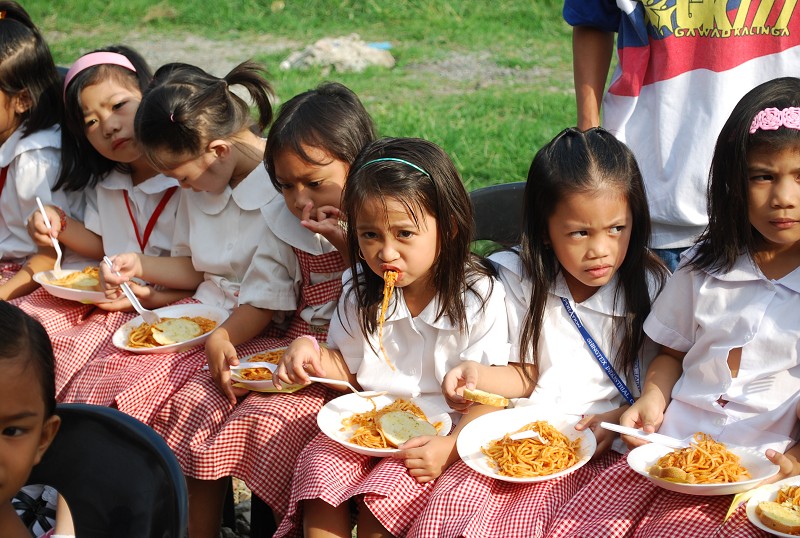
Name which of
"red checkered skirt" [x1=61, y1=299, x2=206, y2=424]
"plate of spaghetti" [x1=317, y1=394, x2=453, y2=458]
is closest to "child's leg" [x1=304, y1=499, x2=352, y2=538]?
"plate of spaghetti" [x1=317, y1=394, x2=453, y2=458]

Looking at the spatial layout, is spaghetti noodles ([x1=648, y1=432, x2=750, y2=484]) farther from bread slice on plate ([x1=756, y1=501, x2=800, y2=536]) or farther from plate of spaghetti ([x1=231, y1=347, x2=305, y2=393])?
plate of spaghetti ([x1=231, y1=347, x2=305, y2=393])

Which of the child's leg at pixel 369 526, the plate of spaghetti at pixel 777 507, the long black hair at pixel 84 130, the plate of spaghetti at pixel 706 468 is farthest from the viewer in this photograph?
the long black hair at pixel 84 130

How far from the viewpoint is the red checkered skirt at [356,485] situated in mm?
2465

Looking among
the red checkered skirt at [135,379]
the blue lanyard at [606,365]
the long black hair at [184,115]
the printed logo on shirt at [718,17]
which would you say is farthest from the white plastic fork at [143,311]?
the printed logo on shirt at [718,17]

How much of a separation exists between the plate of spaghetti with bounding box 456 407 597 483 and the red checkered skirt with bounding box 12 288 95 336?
71.7 inches

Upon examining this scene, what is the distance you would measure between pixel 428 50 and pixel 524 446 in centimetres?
771

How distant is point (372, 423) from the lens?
Result: 2680 mm

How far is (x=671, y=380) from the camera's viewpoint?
259cm

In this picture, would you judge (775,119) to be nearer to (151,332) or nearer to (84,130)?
(151,332)

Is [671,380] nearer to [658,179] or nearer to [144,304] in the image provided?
[658,179]

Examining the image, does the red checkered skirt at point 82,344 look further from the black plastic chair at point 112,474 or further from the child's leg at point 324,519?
the black plastic chair at point 112,474

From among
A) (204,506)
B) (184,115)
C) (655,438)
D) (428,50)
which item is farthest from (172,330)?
(428,50)

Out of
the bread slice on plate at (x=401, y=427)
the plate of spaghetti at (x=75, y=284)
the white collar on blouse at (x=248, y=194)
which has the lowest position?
the plate of spaghetti at (x=75, y=284)

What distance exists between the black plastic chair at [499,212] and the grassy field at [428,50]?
9.36ft
